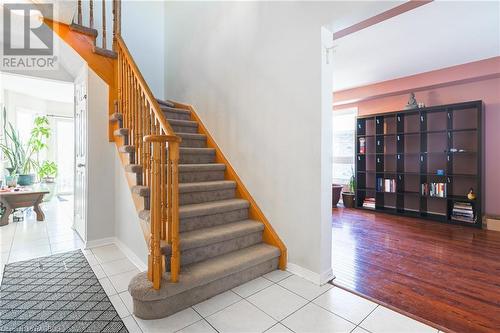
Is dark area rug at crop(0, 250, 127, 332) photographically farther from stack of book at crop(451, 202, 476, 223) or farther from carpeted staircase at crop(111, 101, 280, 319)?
stack of book at crop(451, 202, 476, 223)

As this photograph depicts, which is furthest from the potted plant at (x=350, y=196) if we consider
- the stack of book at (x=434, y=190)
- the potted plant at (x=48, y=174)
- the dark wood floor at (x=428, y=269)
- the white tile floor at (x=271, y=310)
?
the potted plant at (x=48, y=174)

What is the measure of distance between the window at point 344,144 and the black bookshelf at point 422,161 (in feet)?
1.72

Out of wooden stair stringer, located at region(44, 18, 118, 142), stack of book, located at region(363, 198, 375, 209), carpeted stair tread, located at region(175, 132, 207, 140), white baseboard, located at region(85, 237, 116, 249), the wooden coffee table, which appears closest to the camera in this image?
wooden stair stringer, located at region(44, 18, 118, 142)

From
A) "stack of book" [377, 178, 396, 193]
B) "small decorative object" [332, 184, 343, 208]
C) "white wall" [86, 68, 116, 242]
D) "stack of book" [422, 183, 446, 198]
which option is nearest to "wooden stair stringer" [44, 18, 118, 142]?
"white wall" [86, 68, 116, 242]

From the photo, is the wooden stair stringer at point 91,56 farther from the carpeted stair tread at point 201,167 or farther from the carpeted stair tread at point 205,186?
the carpeted stair tread at point 205,186

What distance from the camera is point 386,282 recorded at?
7.37 feet

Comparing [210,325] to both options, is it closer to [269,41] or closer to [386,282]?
[386,282]

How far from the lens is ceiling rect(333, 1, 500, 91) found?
9.25 feet

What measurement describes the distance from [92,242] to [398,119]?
5536mm

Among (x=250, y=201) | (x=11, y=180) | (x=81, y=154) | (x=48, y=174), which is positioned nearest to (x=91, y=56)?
(x=81, y=154)

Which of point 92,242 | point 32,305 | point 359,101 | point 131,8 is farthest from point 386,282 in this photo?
point 131,8

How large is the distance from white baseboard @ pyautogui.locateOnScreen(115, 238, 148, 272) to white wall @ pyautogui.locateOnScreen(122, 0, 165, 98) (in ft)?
9.73

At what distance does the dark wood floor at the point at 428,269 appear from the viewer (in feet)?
6.04

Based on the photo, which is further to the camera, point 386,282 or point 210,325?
point 386,282
